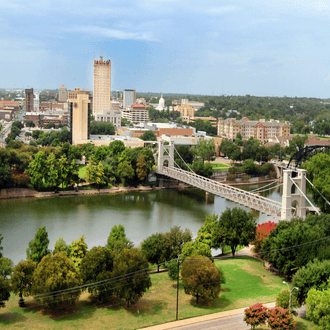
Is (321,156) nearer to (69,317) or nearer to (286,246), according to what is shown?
(286,246)

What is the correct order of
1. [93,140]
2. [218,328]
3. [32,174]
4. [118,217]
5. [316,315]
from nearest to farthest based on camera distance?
1. [316,315]
2. [218,328]
3. [118,217]
4. [32,174]
5. [93,140]

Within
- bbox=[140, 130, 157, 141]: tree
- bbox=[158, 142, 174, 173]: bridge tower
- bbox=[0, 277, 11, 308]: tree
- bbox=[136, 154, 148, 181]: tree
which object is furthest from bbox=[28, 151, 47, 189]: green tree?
bbox=[140, 130, 157, 141]: tree

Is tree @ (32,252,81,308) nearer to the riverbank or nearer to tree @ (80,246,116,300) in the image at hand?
tree @ (80,246,116,300)

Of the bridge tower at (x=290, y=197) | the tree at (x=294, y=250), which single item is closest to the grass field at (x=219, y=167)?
the bridge tower at (x=290, y=197)

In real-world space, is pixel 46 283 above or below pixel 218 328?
above

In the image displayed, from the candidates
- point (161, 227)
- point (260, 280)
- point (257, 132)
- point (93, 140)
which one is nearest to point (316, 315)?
A: point (260, 280)

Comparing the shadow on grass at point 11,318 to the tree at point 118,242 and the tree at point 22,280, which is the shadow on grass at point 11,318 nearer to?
the tree at point 22,280
